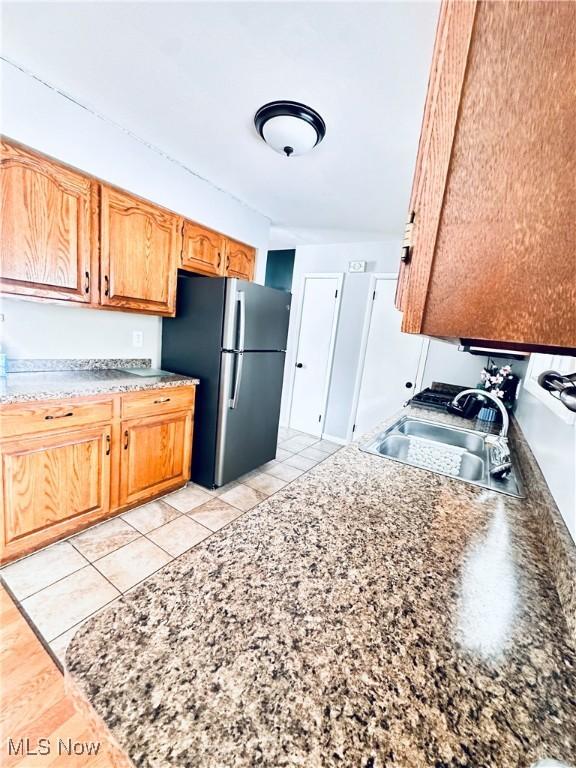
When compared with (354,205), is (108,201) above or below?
below

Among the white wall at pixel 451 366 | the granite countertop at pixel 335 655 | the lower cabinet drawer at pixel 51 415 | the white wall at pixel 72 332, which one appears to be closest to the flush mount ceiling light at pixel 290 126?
the white wall at pixel 72 332

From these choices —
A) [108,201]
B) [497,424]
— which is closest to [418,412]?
[497,424]

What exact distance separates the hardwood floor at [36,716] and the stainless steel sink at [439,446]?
53.9 inches

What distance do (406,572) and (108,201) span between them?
7.85 ft

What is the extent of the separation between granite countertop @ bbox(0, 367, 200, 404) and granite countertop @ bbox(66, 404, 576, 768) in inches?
55.9

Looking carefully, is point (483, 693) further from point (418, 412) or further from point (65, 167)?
point (65, 167)

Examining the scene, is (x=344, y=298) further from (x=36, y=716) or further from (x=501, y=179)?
(x=36, y=716)

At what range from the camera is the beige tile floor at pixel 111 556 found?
140cm

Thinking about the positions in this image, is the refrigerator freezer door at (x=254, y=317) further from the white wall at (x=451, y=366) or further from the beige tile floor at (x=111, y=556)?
the white wall at (x=451, y=366)

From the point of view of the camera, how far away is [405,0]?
3.38 feet

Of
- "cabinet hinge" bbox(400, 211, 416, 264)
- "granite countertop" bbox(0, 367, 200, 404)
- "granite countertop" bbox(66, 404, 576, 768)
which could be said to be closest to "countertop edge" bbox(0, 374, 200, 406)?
"granite countertop" bbox(0, 367, 200, 404)

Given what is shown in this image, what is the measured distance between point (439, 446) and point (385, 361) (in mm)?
2068

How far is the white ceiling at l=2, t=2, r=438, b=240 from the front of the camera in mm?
1146

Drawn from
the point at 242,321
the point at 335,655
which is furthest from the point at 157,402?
the point at 335,655
